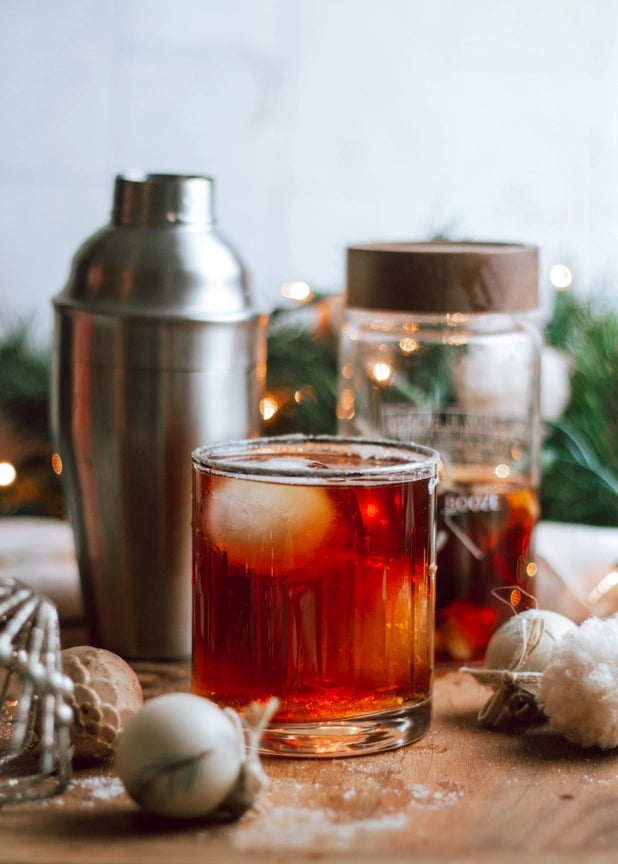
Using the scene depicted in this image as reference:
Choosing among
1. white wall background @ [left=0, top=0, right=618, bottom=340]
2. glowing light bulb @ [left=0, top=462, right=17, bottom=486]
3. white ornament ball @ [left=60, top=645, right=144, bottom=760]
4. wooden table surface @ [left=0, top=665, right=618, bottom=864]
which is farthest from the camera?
white wall background @ [left=0, top=0, right=618, bottom=340]

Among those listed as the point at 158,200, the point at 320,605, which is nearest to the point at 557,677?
the point at 320,605

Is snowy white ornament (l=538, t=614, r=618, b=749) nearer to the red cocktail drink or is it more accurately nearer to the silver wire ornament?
the red cocktail drink

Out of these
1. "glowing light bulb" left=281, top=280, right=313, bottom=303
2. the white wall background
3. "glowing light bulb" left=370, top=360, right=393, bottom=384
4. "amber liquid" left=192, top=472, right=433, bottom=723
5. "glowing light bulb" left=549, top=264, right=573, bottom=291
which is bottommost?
"amber liquid" left=192, top=472, right=433, bottom=723

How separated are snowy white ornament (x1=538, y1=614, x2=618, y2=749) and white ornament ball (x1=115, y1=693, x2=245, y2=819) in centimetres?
18

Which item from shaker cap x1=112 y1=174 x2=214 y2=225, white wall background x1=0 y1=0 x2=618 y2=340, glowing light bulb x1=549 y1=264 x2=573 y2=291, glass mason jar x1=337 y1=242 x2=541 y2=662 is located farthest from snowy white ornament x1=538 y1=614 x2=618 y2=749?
white wall background x1=0 y1=0 x2=618 y2=340

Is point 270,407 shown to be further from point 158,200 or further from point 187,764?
point 187,764

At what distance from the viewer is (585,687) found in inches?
22.6

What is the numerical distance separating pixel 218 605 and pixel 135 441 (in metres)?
0.17

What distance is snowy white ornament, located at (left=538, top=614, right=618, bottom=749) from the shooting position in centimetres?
57

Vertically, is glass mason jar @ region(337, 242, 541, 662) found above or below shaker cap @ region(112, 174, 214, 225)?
below

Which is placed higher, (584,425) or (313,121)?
(313,121)

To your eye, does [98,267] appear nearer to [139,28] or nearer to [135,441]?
[135,441]

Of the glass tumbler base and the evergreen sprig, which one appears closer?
the glass tumbler base

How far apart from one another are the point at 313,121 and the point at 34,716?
3.86 feet
